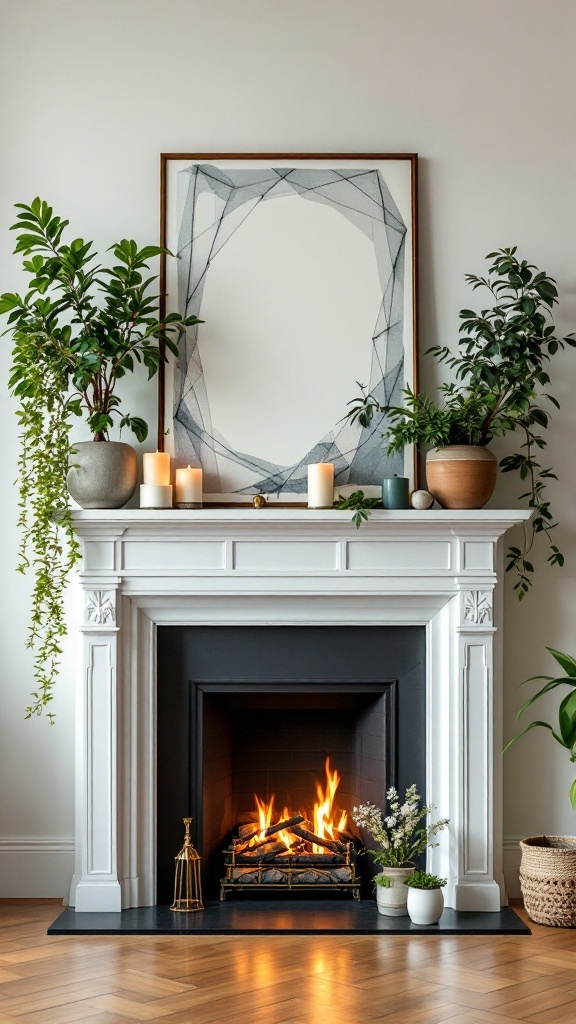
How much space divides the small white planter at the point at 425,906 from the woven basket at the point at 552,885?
1.08 feet

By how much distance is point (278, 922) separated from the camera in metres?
3.33

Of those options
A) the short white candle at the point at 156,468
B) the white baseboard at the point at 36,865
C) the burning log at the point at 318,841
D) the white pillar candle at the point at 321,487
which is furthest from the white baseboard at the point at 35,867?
the white pillar candle at the point at 321,487

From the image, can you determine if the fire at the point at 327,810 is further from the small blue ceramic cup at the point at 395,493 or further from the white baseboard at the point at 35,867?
the small blue ceramic cup at the point at 395,493

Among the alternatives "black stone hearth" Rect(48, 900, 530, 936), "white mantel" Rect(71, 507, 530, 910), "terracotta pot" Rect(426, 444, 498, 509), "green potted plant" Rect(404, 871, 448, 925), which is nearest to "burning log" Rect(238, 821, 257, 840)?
"black stone hearth" Rect(48, 900, 530, 936)

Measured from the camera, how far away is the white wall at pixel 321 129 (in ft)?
12.3

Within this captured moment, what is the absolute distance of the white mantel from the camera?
347cm

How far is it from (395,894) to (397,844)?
16 centimetres

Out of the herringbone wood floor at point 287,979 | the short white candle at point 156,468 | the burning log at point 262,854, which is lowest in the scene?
the herringbone wood floor at point 287,979

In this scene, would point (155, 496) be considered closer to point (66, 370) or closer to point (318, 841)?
point (66, 370)

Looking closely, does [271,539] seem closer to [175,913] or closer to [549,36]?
[175,913]

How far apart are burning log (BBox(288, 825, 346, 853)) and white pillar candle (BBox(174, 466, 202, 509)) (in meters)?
1.22

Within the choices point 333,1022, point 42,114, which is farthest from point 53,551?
point 333,1022

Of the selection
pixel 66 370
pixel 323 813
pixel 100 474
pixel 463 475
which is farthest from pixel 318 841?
pixel 66 370

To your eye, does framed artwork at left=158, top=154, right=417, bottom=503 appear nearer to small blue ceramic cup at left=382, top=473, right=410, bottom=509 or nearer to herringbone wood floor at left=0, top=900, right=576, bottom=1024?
small blue ceramic cup at left=382, top=473, right=410, bottom=509
